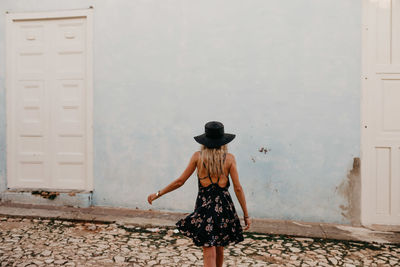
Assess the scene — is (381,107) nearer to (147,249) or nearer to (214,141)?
(214,141)

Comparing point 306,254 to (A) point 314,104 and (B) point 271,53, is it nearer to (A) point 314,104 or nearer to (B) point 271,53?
(A) point 314,104

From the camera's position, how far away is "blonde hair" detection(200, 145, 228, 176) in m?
2.88

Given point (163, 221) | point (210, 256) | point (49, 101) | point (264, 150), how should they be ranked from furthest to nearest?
point (49, 101) → point (264, 150) → point (163, 221) → point (210, 256)

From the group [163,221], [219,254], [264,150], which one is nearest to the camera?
[219,254]

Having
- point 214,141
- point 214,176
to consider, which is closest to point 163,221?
point 214,176

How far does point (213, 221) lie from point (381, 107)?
3381 mm

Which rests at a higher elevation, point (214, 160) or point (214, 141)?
point (214, 141)

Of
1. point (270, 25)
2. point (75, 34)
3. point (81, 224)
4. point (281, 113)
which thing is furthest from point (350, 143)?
point (75, 34)

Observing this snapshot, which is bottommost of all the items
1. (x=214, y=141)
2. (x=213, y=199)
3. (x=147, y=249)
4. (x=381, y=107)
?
(x=147, y=249)

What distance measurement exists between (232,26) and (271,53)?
0.70 m

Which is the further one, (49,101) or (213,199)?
(49,101)

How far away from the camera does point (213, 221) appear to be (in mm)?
2881

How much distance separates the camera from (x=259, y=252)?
3957 mm

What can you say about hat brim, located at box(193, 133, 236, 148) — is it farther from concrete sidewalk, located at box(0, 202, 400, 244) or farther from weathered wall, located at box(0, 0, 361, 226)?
weathered wall, located at box(0, 0, 361, 226)
